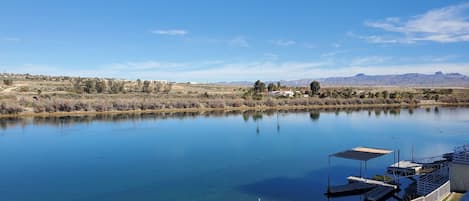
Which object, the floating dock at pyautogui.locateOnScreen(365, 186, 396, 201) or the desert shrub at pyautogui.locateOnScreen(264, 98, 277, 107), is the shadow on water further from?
the desert shrub at pyautogui.locateOnScreen(264, 98, 277, 107)

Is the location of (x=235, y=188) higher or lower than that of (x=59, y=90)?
lower

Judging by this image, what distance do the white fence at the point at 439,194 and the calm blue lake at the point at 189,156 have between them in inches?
133

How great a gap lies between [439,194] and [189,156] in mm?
14986

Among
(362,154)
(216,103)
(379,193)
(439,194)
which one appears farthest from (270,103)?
(439,194)

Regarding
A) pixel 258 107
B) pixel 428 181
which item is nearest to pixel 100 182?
pixel 428 181

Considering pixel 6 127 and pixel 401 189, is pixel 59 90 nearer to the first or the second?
pixel 6 127

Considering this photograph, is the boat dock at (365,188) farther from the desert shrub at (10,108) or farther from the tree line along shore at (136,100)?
the desert shrub at (10,108)

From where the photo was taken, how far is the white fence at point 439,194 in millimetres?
13208

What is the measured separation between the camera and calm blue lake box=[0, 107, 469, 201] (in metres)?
17.2

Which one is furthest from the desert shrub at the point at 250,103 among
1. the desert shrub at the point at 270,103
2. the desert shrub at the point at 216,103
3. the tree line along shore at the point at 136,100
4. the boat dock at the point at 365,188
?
the boat dock at the point at 365,188

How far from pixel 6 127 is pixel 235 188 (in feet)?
101

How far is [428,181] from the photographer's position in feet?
50.8

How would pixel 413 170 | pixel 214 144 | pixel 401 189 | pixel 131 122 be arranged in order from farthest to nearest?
1. pixel 131 122
2. pixel 214 144
3. pixel 413 170
4. pixel 401 189

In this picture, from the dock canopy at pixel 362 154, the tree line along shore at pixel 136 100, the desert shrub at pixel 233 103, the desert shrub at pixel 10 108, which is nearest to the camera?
the dock canopy at pixel 362 154
